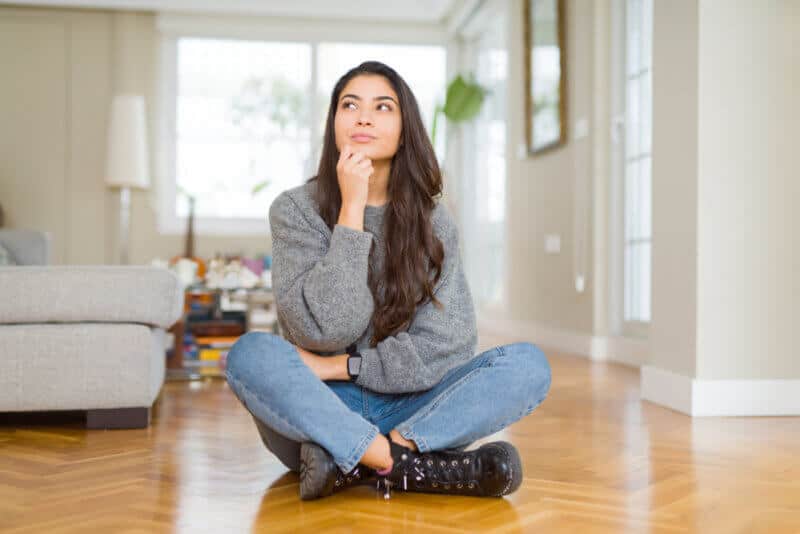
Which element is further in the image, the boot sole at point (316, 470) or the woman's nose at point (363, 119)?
the woman's nose at point (363, 119)

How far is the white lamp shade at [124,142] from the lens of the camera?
6938mm

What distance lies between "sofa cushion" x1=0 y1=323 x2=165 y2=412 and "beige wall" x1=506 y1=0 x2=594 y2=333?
2891 mm

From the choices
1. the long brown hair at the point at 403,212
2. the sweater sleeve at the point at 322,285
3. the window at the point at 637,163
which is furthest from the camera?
the window at the point at 637,163

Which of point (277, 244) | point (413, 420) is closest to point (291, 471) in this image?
point (413, 420)

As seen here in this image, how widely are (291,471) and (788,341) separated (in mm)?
1851

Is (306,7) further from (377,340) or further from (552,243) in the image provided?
(377,340)

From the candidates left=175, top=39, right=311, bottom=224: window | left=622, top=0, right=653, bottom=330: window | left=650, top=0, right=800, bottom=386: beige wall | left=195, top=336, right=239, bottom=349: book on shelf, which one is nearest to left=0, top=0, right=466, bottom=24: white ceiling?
left=175, top=39, right=311, bottom=224: window

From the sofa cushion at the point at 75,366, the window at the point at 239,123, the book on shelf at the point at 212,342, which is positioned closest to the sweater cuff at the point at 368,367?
the sofa cushion at the point at 75,366

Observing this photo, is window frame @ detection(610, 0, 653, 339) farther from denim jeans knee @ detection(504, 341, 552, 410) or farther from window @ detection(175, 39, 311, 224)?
window @ detection(175, 39, 311, 224)

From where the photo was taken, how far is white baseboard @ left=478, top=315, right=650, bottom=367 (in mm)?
4359

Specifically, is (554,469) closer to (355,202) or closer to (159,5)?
(355,202)

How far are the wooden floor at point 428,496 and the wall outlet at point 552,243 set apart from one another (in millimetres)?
2499

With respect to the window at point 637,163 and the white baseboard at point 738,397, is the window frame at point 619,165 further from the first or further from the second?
the white baseboard at point 738,397

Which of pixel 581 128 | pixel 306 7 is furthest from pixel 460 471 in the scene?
pixel 306 7
